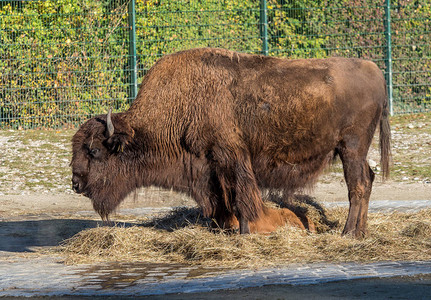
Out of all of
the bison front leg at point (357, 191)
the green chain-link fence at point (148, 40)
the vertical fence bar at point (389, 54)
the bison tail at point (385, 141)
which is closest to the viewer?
the bison front leg at point (357, 191)

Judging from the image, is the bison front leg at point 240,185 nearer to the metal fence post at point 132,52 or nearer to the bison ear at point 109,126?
the bison ear at point 109,126

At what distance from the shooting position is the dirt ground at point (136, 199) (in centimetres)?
1067

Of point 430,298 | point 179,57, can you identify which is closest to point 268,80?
point 179,57

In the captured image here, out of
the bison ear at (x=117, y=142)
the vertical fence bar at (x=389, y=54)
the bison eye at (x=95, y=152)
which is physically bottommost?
the bison eye at (x=95, y=152)

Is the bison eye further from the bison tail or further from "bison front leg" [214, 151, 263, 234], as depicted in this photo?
the bison tail

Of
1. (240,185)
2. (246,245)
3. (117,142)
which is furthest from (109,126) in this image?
(246,245)

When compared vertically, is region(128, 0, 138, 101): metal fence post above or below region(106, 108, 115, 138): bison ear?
above

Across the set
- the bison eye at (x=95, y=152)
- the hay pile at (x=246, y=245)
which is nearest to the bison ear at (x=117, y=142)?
the bison eye at (x=95, y=152)

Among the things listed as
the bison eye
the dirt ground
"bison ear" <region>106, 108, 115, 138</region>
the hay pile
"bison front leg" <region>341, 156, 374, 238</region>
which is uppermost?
"bison ear" <region>106, 108, 115, 138</region>

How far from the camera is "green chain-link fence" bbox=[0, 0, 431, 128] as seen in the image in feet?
50.1

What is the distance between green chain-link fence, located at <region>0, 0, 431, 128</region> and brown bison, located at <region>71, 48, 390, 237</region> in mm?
7443

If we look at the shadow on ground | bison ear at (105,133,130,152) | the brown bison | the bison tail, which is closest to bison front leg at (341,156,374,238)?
the brown bison

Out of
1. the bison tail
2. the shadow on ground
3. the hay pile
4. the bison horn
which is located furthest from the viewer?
the bison tail

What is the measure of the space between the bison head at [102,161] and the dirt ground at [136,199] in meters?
2.26
